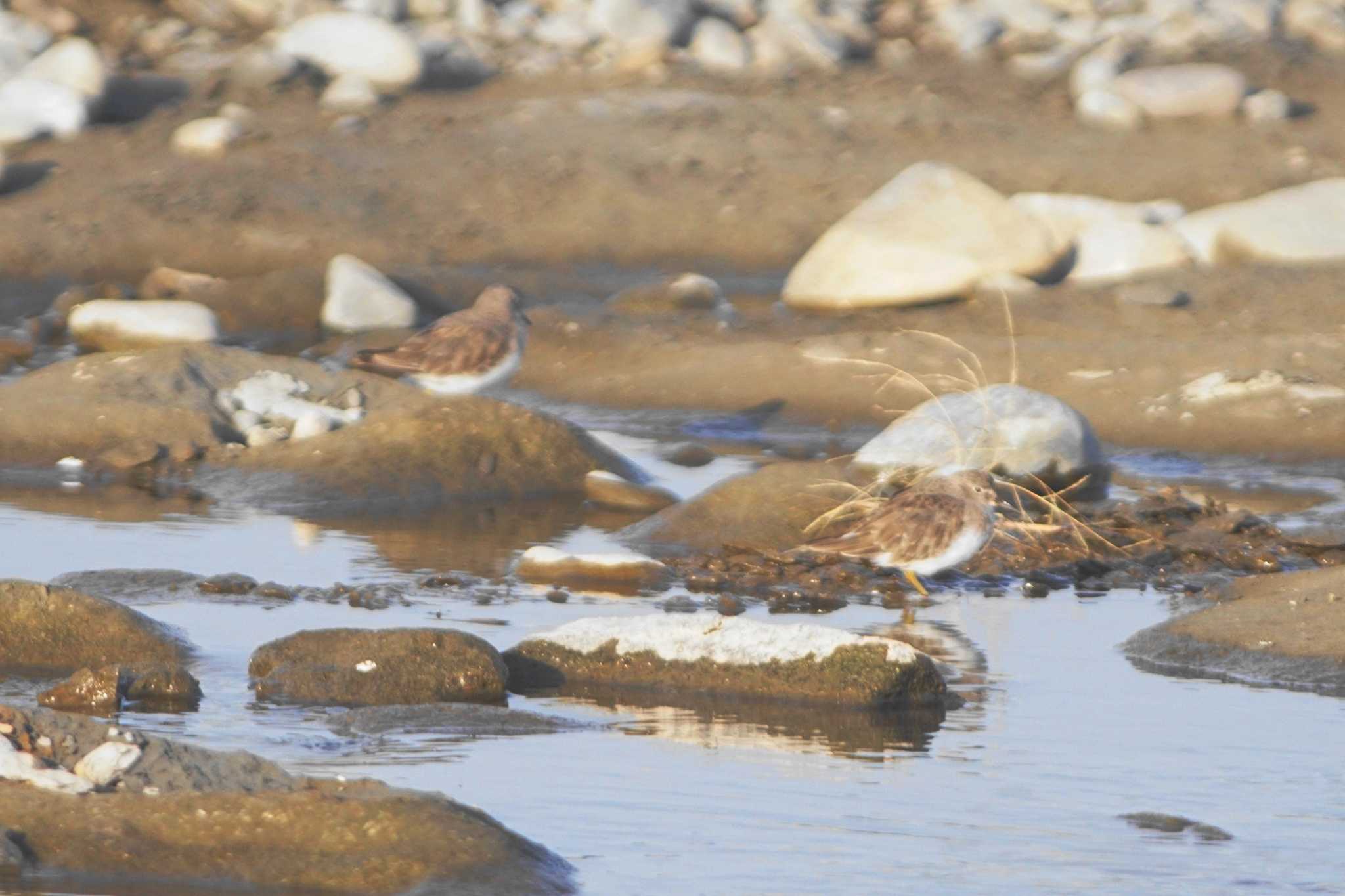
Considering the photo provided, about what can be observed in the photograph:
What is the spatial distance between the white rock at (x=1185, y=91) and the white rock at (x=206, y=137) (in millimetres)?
7210

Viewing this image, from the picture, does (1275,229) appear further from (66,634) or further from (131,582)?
(66,634)

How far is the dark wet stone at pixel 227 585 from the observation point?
8.46 meters

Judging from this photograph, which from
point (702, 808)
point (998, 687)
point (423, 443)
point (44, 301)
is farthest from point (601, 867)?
point (44, 301)

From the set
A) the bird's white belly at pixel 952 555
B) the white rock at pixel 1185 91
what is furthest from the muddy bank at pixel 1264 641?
the white rock at pixel 1185 91

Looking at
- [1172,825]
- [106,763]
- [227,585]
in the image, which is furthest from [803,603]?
[106,763]

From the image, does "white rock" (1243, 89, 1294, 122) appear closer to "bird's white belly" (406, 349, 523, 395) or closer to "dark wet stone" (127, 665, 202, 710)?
"bird's white belly" (406, 349, 523, 395)

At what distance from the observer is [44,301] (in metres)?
17.0

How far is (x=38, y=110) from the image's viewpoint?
19.5 m

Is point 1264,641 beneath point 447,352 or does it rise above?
beneath

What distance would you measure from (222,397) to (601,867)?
7231 millimetres

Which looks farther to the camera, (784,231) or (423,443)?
(784,231)

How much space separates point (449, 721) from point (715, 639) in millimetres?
967

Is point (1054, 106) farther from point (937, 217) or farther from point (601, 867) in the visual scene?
point (601, 867)

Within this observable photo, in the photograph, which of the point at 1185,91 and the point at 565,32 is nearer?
the point at 1185,91
